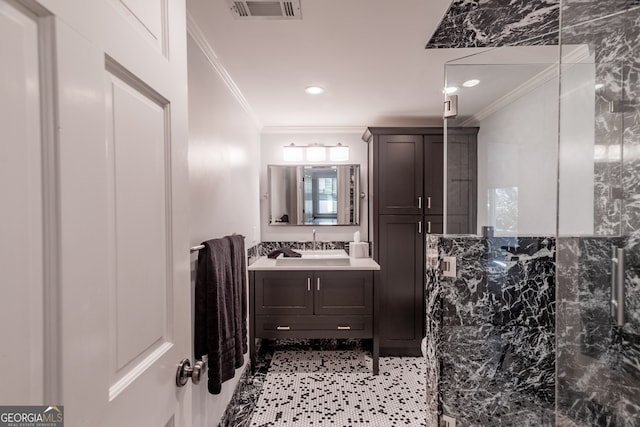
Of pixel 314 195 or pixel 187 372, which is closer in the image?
pixel 187 372

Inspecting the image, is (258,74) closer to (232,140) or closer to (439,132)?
(232,140)

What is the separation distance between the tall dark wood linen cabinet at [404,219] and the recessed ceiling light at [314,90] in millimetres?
817

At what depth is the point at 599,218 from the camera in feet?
4.91

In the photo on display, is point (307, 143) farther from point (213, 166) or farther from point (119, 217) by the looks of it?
point (119, 217)

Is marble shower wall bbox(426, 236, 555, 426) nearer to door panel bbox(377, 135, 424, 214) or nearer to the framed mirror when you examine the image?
door panel bbox(377, 135, 424, 214)

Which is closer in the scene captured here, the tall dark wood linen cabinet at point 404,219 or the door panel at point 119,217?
the door panel at point 119,217

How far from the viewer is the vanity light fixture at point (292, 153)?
3.28 meters

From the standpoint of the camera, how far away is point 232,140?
220 cm

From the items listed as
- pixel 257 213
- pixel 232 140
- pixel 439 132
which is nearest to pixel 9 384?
pixel 232 140

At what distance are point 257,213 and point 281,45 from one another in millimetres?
1861

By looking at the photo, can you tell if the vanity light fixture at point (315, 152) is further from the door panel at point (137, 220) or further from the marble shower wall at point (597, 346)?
the door panel at point (137, 220)

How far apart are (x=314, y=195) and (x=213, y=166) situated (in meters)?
1.68
